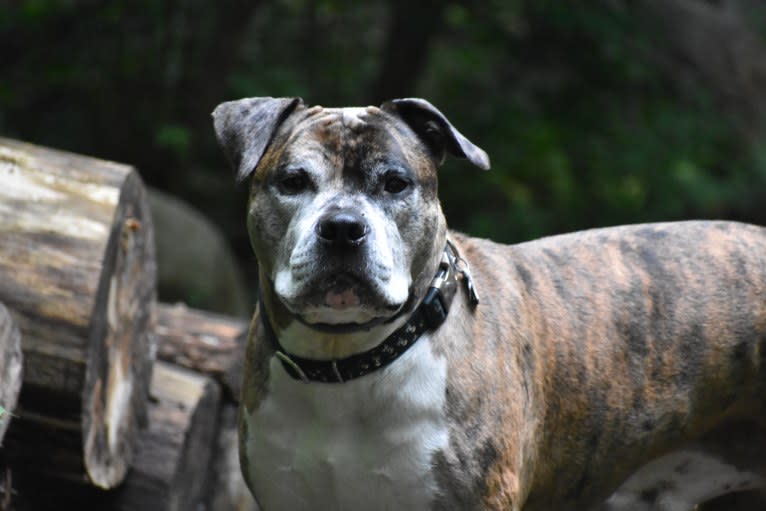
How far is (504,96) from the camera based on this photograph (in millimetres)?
9055

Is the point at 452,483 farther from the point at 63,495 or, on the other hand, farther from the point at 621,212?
the point at 621,212

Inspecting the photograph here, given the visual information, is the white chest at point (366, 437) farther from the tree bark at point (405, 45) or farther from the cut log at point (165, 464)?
the tree bark at point (405, 45)

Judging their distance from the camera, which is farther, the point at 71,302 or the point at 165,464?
the point at 165,464

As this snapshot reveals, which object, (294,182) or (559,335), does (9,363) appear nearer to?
(294,182)

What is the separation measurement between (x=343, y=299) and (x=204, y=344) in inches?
96.9

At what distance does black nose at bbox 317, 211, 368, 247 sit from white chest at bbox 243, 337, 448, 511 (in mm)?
448

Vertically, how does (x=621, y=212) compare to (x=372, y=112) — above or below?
below

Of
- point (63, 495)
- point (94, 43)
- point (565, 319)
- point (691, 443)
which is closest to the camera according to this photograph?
point (565, 319)

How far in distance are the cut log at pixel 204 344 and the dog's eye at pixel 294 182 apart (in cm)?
216

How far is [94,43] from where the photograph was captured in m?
8.19

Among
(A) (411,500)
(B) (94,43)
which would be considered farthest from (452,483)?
(B) (94,43)

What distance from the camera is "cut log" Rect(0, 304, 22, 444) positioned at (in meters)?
3.54

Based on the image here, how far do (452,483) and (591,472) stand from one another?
758mm

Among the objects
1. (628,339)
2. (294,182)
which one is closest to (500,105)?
(628,339)
